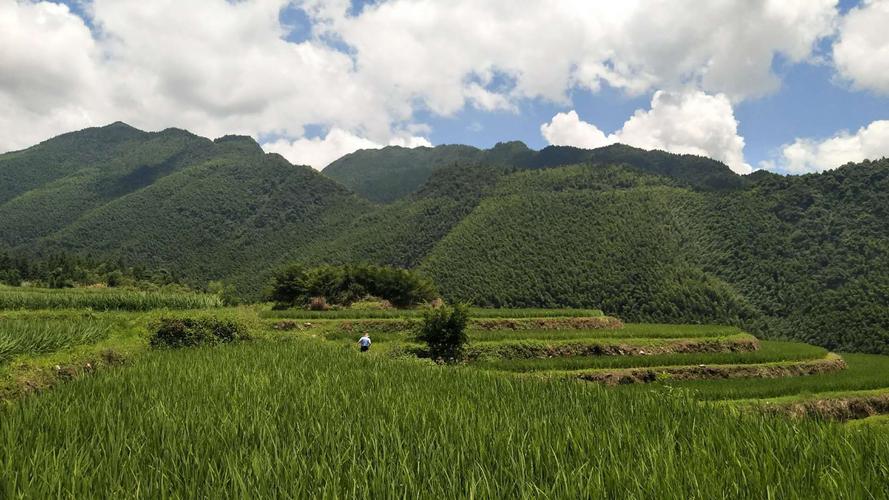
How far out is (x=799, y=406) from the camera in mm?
15336

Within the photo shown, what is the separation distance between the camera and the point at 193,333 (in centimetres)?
1791

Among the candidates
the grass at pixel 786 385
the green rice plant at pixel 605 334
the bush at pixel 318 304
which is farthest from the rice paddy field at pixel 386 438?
→ the bush at pixel 318 304

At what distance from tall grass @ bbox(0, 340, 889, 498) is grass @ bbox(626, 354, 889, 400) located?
1087 centimetres

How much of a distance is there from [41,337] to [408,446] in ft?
42.9

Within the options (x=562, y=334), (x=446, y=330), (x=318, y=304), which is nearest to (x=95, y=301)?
(x=318, y=304)

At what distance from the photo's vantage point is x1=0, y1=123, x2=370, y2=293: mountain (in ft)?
409

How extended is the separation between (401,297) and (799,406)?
24.8 m

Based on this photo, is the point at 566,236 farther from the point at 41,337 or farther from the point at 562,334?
the point at 41,337

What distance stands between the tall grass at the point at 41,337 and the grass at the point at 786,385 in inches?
726

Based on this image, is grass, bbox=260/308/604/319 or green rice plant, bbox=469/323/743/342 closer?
green rice plant, bbox=469/323/743/342

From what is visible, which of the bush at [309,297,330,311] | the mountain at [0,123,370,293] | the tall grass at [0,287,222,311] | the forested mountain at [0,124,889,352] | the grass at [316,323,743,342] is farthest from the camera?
the mountain at [0,123,370,293]

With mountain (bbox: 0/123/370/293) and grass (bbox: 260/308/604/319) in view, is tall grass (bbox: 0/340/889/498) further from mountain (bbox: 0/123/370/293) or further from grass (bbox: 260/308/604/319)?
mountain (bbox: 0/123/370/293)

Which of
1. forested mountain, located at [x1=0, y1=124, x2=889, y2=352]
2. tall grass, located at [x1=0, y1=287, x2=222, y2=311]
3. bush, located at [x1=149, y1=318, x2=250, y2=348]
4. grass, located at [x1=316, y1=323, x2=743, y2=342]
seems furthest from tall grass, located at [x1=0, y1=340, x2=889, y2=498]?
forested mountain, located at [x1=0, y1=124, x2=889, y2=352]

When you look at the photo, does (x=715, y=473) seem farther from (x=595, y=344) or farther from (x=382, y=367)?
(x=595, y=344)
